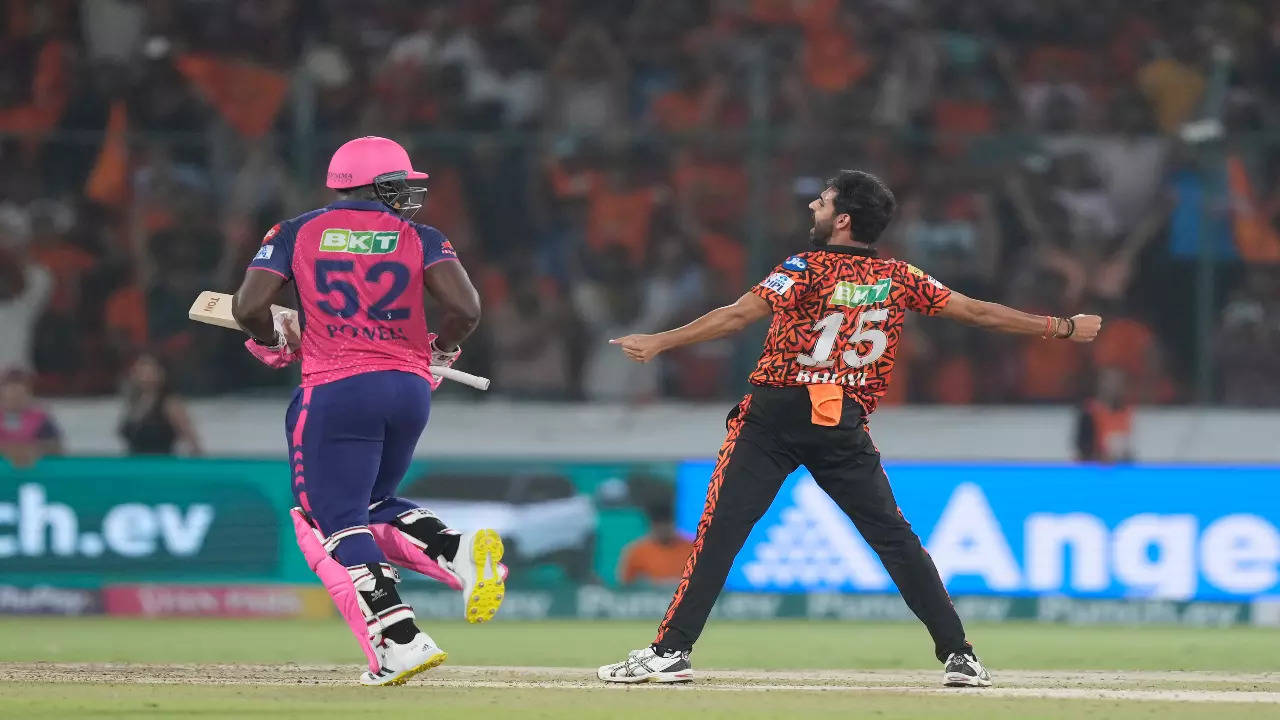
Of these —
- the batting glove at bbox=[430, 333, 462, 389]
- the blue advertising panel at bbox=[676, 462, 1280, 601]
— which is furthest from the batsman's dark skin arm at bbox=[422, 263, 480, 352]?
the blue advertising panel at bbox=[676, 462, 1280, 601]

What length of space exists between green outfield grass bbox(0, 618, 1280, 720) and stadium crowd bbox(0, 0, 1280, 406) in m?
3.20

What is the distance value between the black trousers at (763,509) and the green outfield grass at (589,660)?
0.31 metres

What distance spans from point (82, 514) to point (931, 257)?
6817mm

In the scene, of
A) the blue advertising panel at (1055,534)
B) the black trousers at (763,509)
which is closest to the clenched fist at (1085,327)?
the black trousers at (763,509)

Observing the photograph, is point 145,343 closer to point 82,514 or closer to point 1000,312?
point 82,514

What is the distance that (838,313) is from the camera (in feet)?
23.4

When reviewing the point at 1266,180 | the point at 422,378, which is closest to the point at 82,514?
the point at 422,378

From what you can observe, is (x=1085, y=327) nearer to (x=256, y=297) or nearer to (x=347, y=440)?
(x=347, y=440)

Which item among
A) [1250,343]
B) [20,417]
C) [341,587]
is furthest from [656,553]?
[341,587]

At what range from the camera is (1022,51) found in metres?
16.4

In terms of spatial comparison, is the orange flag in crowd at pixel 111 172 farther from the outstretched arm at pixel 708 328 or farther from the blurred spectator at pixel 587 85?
the outstretched arm at pixel 708 328

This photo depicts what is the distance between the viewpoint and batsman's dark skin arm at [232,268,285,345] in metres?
7.03

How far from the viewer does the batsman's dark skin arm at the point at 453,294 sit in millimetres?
7164

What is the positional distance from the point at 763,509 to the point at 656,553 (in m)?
6.07
